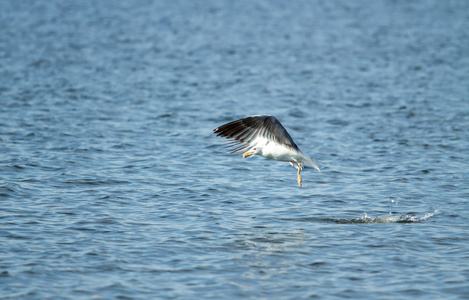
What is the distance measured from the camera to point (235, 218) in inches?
399

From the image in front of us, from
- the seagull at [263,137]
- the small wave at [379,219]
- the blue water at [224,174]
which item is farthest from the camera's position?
the small wave at [379,219]

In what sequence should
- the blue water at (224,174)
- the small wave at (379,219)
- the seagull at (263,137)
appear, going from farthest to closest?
the small wave at (379,219)
the seagull at (263,137)
the blue water at (224,174)

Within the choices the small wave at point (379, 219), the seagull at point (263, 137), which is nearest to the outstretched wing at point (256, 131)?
the seagull at point (263, 137)

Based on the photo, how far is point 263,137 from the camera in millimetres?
10039

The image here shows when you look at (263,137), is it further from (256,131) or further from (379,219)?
(379,219)

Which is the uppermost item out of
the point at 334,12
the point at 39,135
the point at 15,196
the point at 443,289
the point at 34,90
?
the point at 334,12

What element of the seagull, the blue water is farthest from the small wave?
the seagull

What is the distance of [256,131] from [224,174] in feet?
9.12

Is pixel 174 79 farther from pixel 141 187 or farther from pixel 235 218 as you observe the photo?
pixel 235 218

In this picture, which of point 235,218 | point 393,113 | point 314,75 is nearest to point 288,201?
point 235,218

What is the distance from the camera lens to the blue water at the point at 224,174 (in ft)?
26.4

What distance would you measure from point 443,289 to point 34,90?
590 inches

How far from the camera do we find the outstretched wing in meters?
9.95

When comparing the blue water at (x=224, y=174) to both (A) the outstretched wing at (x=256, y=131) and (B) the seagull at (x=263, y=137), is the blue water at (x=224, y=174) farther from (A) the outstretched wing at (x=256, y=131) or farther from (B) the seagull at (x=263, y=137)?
(A) the outstretched wing at (x=256, y=131)
